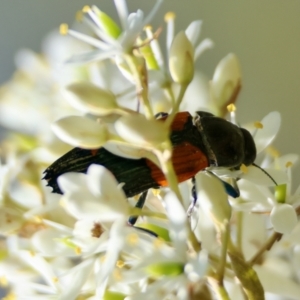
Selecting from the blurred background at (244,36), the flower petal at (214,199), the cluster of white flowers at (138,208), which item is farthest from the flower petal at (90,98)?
the blurred background at (244,36)

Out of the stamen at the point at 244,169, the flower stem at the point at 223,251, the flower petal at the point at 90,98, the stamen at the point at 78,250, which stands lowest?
the stamen at the point at 78,250

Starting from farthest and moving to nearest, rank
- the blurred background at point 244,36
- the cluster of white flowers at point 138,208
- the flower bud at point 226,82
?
the blurred background at point 244,36 < the flower bud at point 226,82 < the cluster of white flowers at point 138,208

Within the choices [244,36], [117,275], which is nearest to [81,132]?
[117,275]

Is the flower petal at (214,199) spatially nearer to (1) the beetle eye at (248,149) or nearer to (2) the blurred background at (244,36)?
(1) the beetle eye at (248,149)

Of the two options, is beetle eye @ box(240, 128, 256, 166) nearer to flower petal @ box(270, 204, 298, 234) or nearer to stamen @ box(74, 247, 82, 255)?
flower petal @ box(270, 204, 298, 234)

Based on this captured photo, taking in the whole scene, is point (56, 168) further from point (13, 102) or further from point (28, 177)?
point (13, 102)

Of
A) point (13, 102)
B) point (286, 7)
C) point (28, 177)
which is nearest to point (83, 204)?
point (28, 177)

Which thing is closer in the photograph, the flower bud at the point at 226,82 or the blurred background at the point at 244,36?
the flower bud at the point at 226,82

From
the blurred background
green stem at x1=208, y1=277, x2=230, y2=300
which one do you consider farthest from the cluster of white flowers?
the blurred background
